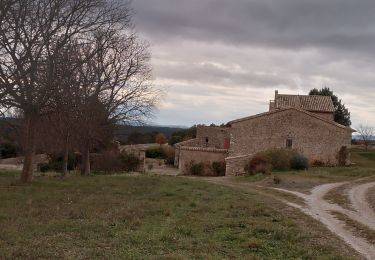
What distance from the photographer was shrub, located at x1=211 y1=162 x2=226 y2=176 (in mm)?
42656

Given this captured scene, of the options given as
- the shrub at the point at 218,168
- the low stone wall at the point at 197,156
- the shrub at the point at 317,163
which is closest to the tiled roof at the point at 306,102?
the shrub at the point at 317,163

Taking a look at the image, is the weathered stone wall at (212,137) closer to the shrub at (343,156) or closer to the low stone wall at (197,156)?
the low stone wall at (197,156)

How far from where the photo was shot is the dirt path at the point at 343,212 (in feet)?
35.2

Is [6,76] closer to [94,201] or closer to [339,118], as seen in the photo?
[94,201]

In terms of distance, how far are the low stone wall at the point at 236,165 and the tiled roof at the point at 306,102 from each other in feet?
39.2

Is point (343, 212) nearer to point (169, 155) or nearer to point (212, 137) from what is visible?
point (212, 137)

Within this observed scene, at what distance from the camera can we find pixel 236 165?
3762 cm

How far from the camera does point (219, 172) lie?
42.8m

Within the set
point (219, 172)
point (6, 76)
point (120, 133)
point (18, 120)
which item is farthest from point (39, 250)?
point (219, 172)

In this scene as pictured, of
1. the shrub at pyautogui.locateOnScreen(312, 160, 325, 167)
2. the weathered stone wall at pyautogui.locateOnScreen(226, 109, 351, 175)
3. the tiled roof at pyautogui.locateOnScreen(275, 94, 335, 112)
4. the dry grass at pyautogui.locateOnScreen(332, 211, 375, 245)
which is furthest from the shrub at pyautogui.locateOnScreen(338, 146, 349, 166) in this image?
the dry grass at pyautogui.locateOnScreen(332, 211, 375, 245)

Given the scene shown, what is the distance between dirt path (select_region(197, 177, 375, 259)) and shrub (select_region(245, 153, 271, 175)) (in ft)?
30.7

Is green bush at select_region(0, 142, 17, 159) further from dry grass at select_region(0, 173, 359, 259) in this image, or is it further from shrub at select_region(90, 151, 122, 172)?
dry grass at select_region(0, 173, 359, 259)

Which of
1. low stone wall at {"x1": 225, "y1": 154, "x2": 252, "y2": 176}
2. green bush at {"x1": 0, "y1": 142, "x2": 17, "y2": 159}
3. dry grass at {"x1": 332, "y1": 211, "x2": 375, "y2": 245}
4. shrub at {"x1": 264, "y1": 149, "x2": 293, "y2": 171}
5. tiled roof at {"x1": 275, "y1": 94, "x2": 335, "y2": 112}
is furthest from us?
green bush at {"x1": 0, "y1": 142, "x2": 17, "y2": 159}

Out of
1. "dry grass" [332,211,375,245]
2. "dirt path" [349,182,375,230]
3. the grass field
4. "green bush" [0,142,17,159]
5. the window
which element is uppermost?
the window
